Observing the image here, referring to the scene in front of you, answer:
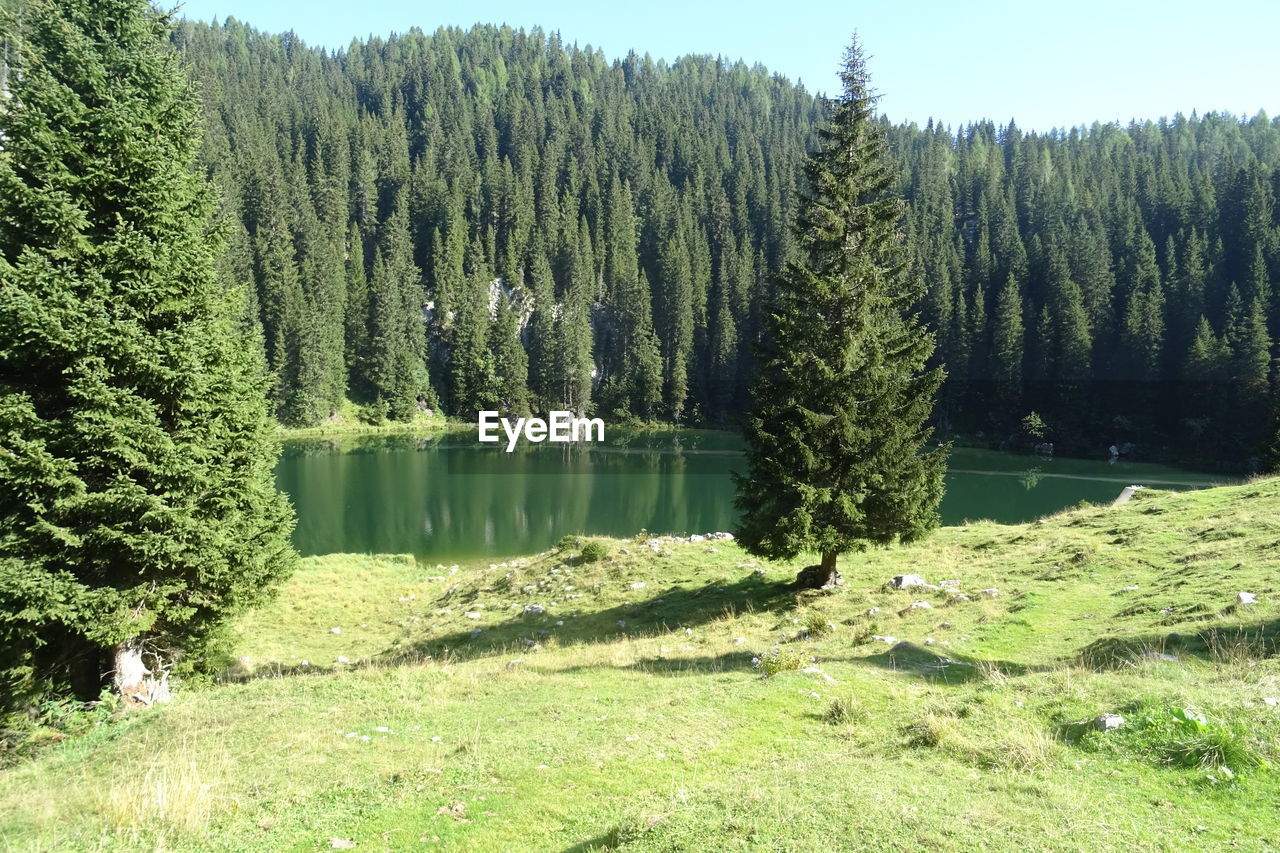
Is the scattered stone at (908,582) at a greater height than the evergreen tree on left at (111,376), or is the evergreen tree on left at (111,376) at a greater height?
the evergreen tree on left at (111,376)

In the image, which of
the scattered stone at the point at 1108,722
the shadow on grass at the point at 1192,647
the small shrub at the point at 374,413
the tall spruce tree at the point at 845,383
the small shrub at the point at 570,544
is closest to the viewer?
the scattered stone at the point at 1108,722

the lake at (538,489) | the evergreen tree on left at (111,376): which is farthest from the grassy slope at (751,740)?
the lake at (538,489)

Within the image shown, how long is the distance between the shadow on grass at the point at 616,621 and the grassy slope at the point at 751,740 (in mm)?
255

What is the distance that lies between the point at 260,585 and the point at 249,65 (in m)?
188

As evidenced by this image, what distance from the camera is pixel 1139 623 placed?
40.0ft

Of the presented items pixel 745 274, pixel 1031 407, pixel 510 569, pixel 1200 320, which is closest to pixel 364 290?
pixel 745 274

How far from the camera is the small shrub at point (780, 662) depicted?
1095cm

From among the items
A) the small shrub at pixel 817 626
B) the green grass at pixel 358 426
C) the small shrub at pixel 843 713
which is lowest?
the small shrub at pixel 817 626

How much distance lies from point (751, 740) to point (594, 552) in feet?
57.1

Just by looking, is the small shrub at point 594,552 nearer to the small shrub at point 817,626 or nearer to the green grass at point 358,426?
the small shrub at point 817,626

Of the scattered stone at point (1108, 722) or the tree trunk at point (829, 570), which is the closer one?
the scattered stone at point (1108, 722)

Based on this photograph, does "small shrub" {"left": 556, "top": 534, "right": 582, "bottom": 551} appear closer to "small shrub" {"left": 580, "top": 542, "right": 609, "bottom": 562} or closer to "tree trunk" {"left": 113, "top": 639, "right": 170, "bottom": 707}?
"small shrub" {"left": 580, "top": 542, "right": 609, "bottom": 562}

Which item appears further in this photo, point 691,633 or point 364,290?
point 364,290

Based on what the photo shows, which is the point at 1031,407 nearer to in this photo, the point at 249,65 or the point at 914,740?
the point at 914,740
